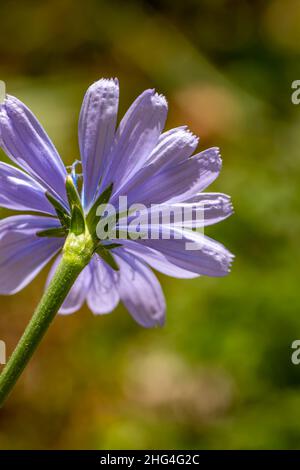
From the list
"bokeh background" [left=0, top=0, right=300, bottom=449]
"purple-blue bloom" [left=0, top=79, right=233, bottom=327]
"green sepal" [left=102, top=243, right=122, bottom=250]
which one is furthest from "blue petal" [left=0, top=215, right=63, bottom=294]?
"bokeh background" [left=0, top=0, right=300, bottom=449]

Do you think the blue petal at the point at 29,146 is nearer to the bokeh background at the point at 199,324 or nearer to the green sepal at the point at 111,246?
the green sepal at the point at 111,246

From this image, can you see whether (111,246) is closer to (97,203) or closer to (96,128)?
(97,203)

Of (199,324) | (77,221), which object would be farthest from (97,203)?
(199,324)

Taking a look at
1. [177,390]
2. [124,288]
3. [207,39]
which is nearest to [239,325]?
[177,390]

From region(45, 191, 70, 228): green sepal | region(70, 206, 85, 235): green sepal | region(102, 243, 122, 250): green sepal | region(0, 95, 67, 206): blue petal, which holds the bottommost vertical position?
region(102, 243, 122, 250): green sepal

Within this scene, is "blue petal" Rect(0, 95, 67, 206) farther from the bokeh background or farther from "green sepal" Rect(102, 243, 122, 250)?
the bokeh background

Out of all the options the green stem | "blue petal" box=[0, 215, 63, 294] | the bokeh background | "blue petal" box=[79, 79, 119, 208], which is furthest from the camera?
the bokeh background

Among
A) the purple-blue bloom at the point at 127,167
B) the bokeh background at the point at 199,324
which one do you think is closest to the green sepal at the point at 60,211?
the purple-blue bloom at the point at 127,167
